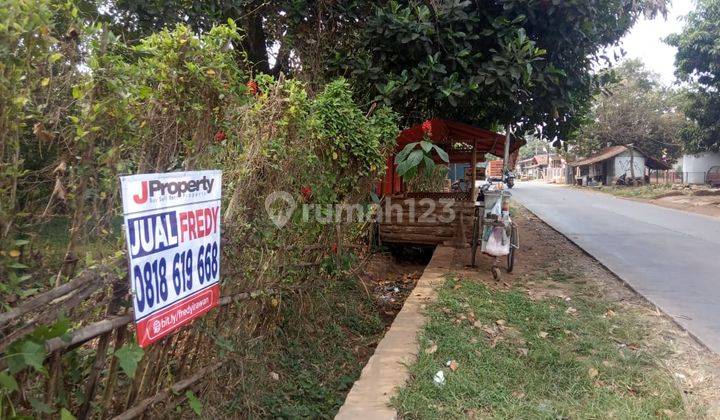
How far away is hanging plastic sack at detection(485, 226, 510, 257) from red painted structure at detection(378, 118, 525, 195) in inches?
64.3

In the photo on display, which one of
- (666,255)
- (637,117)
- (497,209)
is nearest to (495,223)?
(497,209)

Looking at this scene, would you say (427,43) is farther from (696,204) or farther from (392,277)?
(696,204)

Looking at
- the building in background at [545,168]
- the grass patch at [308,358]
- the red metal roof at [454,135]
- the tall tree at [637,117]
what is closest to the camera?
the grass patch at [308,358]

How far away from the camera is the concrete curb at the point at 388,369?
289 cm

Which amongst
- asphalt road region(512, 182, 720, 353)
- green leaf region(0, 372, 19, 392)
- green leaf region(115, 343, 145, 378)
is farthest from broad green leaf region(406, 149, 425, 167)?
green leaf region(0, 372, 19, 392)

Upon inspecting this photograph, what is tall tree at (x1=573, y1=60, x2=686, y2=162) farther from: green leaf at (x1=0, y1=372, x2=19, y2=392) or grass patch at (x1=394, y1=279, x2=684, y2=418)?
green leaf at (x1=0, y1=372, x2=19, y2=392)

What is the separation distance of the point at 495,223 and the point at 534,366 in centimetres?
317

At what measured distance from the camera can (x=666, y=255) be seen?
870 cm

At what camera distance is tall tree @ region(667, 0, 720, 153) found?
2117 cm

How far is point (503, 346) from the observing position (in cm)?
420

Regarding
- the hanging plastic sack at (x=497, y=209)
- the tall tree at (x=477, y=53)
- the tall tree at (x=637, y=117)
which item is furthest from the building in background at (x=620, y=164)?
the hanging plastic sack at (x=497, y=209)

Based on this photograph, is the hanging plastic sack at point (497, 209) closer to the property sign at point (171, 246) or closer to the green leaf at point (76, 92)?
the property sign at point (171, 246)

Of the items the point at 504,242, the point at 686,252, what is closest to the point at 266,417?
the point at 504,242

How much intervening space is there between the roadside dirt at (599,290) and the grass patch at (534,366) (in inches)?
6.2
